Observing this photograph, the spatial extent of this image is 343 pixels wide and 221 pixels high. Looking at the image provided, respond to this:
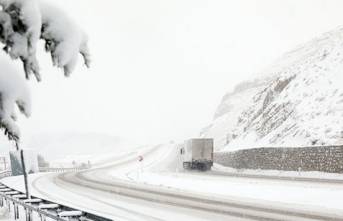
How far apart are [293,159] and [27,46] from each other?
1295 inches

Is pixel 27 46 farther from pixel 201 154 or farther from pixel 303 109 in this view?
pixel 201 154

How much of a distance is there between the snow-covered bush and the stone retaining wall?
27.8 m

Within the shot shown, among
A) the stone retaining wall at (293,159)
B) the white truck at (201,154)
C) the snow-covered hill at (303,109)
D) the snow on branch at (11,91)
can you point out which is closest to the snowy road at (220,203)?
the stone retaining wall at (293,159)

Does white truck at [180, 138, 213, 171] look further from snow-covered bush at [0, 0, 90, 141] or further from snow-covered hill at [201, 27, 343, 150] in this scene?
snow-covered bush at [0, 0, 90, 141]

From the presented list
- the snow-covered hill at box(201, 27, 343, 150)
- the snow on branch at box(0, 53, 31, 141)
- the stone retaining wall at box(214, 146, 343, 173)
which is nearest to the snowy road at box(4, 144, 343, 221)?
the stone retaining wall at box(214, 146, 343, 173)

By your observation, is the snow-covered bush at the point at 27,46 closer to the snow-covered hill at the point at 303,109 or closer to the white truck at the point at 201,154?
the snow-covered hill at the point at 303,109

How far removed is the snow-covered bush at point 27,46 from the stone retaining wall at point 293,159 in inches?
1093

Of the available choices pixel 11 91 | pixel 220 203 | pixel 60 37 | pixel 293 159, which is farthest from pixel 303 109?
pixel 11 91

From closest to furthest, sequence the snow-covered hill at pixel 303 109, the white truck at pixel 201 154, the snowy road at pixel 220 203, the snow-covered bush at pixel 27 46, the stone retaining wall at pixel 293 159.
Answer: the snow-covered bush at pixel 27 46, the snowy road at pixel 220 203, the stone retaining wall at pixel 293 159, the snow-covered hill at pixel 303 109, the white truck at pixel 201 154

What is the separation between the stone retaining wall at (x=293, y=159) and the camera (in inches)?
1222

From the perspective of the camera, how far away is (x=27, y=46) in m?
4.83

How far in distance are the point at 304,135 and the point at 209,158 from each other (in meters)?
12.9

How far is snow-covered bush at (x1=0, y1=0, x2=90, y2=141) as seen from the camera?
15.9 feet

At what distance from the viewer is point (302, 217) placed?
1475cm
